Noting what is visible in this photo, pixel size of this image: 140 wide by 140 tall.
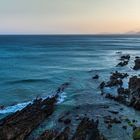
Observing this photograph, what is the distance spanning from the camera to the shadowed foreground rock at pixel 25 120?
3127 cm

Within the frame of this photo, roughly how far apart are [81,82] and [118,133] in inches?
1228

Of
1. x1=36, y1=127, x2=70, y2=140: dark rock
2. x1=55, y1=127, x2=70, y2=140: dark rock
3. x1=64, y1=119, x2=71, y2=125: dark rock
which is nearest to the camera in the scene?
x1=36, y1=127, x2=70, y2=140: dark rock

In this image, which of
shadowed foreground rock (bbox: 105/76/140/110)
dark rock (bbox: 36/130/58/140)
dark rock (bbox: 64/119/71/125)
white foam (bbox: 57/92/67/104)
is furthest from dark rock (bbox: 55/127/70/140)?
shadowed foreground rock (bbox: 105/76/140/110)

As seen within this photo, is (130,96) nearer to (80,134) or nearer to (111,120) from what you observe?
(111,120)

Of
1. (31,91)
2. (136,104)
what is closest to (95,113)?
(136,104)

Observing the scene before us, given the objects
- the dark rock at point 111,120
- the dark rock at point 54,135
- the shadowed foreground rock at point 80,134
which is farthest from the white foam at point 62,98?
the dark rock at point 54,135

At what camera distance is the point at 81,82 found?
65.3m

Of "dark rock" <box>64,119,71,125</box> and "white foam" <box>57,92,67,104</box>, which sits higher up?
"dark rock" <box>64,119,71,125</box>

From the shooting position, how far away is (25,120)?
3550 centimetres

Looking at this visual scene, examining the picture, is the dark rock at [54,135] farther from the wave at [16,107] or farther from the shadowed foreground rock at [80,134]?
the wave at [16,107]

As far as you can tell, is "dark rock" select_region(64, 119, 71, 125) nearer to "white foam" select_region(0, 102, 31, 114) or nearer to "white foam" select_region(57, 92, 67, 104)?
"white foam" select_region(0, 102, 31, 114)

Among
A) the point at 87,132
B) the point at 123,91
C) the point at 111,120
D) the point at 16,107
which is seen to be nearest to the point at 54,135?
the point at 87,132

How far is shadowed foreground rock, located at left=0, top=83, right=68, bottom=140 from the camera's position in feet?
103

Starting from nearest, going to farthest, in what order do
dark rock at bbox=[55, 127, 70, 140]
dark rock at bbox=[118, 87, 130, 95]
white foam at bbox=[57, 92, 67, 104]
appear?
dark rock at bbox=[55, 127, 70, 140]
white foam at bbox=[57, 92, 67, 104]
dark rock at bbox=[118, 87, 130, 95]
